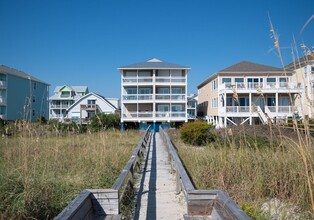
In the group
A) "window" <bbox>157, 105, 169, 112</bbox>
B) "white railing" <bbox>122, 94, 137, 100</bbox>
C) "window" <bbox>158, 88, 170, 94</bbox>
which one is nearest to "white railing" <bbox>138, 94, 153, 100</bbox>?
"white railing" <bbox>122, 94, 137, 100</bbox>

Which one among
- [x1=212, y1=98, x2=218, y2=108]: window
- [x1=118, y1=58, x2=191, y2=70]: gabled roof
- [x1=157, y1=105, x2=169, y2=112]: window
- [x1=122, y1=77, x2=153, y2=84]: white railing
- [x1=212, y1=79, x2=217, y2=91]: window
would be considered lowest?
[x1=157, y1=105, x2=169, y2=112]: window

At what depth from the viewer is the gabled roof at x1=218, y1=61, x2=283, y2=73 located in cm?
3425

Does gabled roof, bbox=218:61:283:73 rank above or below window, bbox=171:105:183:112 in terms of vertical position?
above


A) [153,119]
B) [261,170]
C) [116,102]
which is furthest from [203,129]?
[116,102]

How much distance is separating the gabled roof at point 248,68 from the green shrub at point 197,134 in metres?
17.4

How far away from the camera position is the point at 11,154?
7.65 meters

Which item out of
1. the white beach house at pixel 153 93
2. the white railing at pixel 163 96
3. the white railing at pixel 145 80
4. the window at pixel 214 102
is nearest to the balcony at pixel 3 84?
the white beach house at pixel 153 93

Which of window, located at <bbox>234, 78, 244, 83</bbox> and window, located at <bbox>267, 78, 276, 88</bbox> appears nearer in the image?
window, located at <bbox>267, 78, 276, 88</bbox>

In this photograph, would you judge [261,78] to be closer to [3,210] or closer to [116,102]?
[3,210]

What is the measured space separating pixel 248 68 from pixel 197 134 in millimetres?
20427

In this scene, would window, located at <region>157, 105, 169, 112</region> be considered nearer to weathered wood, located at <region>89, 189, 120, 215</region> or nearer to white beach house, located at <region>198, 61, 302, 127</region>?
white beach house, located at <region>198, 61, 302, 127</region>

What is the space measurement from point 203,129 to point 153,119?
17.4 metres

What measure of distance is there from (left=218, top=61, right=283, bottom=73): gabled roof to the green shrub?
1740cm

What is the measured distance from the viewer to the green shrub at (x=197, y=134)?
59.4ft
